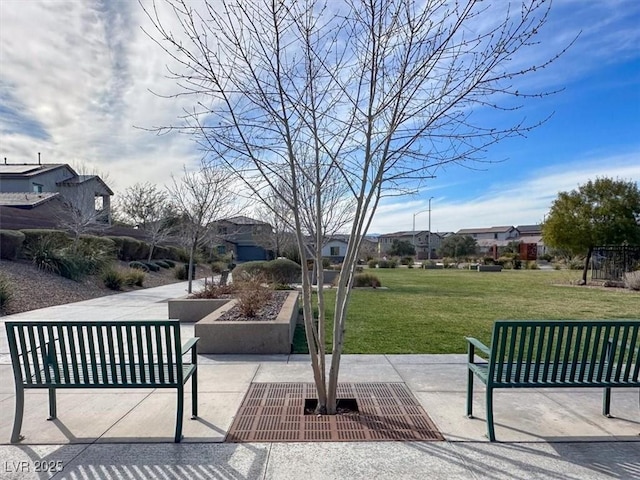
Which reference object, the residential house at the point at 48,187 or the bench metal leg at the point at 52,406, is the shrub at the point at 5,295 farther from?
the residential house at the point at 48,187

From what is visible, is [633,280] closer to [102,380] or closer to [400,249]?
[102,380]

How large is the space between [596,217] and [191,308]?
20.2 metres

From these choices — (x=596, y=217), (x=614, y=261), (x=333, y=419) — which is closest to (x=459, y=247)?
(x=614, y=261)

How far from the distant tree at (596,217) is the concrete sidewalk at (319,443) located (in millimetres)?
18674

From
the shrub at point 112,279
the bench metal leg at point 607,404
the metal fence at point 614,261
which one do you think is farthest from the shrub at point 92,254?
the metal fence at point 614,261

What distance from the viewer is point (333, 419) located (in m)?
3.74

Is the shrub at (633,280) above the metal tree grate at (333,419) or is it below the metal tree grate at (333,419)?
above

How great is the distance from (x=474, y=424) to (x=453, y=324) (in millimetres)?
5407

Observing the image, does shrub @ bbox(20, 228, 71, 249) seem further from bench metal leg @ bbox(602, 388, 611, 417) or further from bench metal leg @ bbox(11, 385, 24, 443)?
bench metal leg @ bbox(602, 388, 611, 417)

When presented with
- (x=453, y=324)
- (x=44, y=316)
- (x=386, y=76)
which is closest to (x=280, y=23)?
(x=386, y=76)

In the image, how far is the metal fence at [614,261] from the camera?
66.4 feet

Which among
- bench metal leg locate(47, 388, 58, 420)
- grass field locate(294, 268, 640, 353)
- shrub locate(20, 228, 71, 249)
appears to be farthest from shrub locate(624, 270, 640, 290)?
shrub locate(20, 228, 71, 249)

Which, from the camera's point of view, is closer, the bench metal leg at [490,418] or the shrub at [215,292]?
the bench metal leg at [490,418]

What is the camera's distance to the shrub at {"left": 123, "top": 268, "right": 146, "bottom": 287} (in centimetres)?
1705
